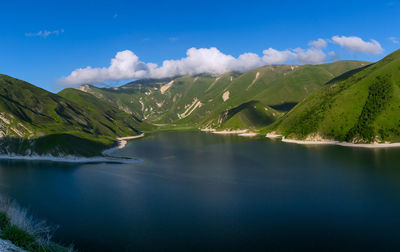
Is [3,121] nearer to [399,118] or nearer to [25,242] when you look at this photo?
[25,242]

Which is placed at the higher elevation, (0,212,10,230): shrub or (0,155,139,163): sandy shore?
(0,212,10,230): shrub

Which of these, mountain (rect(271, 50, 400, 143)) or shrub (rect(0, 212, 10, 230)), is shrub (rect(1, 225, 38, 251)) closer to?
shrub (rect(0, 212, 10, 230))

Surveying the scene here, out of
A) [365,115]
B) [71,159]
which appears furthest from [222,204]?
[365,115]

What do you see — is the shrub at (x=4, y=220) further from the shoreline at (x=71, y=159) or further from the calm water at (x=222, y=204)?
the shoreline at (x=71, y=159)

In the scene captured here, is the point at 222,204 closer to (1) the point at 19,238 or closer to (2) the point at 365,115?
(1) the point at 19,238

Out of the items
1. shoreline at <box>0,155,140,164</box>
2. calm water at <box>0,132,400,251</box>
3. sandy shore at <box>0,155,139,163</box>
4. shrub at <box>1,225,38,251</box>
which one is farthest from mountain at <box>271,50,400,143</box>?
shrub at <box>1,225,38,251</box>

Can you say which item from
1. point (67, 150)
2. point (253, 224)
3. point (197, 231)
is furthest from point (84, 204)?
point (67, 150)

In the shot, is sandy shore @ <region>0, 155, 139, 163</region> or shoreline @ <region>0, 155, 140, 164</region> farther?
sandy shore @ <region>0, 155, 139, 163</region>

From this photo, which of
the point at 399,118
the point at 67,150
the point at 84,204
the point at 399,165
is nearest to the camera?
the point at 84,204
